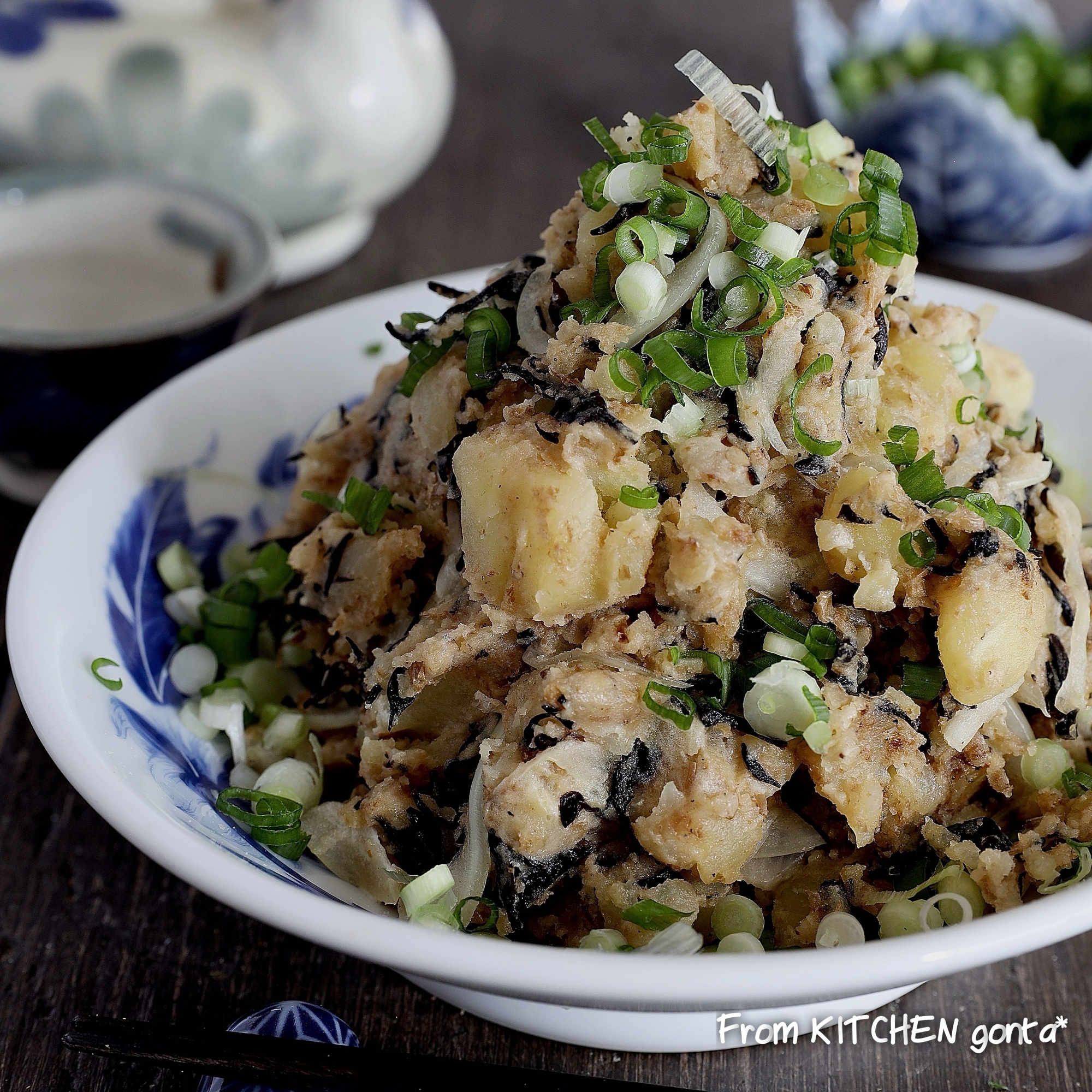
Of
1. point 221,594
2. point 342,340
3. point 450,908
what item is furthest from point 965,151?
point 450,908

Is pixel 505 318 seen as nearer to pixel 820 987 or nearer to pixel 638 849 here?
pixel 638 849

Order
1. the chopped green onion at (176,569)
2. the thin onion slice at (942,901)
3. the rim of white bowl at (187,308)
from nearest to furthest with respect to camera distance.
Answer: the thin onion slice at (942,901), the chopped green onion at (176,569), the rim of white bowl at (187,308)

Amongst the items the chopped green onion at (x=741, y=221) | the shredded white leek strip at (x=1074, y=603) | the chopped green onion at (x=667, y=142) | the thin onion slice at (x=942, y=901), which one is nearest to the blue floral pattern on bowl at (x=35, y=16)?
the chopped green onion at (x=667, y=142)

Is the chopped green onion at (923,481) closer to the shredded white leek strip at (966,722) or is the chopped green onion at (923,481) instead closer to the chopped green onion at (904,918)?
the shredded white leek strip at (966,722)

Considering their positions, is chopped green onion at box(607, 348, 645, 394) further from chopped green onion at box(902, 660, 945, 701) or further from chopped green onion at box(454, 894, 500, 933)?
chopped green onion at box(454, 894, 500, 933)

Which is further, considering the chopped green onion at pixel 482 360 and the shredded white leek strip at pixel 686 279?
the chopped green onion at pixel 482 360

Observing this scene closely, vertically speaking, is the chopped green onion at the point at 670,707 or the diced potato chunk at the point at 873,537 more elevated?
the diced potato chunk at the point at 873,537

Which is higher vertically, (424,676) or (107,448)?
(424,676)
